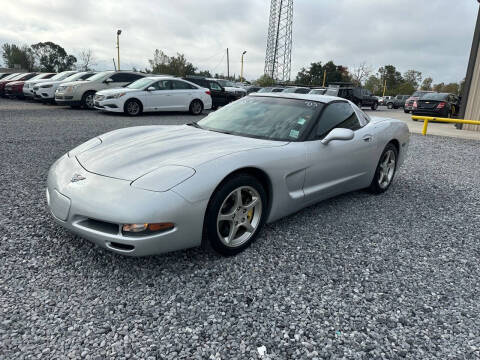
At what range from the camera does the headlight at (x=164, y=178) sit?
7.25 ft

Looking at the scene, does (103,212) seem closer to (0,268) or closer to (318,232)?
(0,268)

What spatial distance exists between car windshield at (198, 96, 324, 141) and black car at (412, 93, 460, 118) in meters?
15.8

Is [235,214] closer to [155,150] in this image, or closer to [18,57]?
[155,150]

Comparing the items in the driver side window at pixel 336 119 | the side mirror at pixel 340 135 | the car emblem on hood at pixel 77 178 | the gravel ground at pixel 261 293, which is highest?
the driver side window at pixel 336 119

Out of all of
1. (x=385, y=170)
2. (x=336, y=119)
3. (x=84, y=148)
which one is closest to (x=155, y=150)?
(x=84, y=148)

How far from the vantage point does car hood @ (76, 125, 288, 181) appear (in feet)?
7.98

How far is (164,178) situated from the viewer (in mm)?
2264

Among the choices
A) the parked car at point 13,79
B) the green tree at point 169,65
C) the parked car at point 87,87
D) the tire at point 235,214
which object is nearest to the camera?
the tire at point 235,214

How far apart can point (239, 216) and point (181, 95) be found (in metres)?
10.4

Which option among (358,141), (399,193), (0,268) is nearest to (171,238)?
(0,268)

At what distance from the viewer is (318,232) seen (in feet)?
10.5

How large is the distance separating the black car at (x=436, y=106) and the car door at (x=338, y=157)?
49.0ft

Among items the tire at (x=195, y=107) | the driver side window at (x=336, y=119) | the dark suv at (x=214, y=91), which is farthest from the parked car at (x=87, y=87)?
the driver side window at (x=336, y=119)

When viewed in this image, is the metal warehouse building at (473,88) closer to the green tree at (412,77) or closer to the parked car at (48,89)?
the parked car at (48,89)
